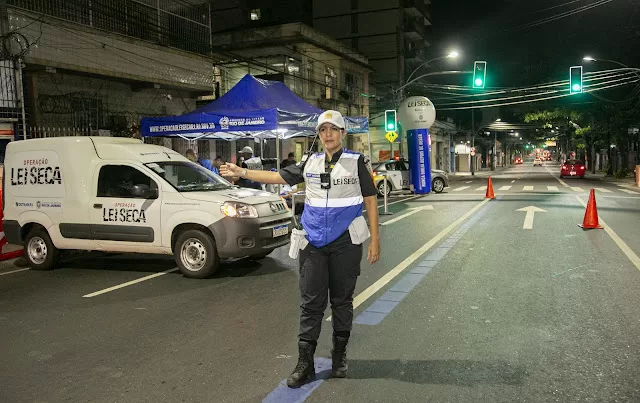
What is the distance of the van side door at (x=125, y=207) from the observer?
25.3 feet

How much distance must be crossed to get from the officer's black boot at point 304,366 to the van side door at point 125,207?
14.4ft

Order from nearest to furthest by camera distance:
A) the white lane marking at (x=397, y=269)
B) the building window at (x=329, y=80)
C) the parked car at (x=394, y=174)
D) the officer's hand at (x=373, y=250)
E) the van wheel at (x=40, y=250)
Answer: the officer's hand at (x=373, y=250), the white lane marking at (x=397, y=269), the van wheel at (x=40, y=250), the parked car at (x=394, y=174), the building window at (x=329, y=80)

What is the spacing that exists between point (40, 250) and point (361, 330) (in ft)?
19.8

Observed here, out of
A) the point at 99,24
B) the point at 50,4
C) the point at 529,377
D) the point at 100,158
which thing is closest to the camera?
the point at 529,377

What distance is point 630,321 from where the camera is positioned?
5.20 meters

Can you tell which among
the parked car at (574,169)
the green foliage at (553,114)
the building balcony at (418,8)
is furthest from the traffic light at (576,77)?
the building balcony at (418,8)

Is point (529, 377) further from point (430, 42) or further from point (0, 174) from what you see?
point (430, 42)

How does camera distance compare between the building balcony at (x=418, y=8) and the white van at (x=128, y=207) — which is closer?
the white van at (x=128, y=207)

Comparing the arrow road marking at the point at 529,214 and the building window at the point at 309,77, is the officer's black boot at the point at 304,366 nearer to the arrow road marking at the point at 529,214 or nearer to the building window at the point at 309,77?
the arrow road marking at the point at 529,214

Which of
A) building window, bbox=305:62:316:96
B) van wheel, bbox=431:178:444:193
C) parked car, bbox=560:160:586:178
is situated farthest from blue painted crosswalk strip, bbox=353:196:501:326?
parked car, bbox=560:160:586:178

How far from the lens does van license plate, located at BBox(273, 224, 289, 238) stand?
25.8 ft

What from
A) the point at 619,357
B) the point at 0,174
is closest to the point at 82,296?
the point at 0,174

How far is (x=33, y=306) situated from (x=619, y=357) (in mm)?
6232

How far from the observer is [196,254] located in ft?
24.8
